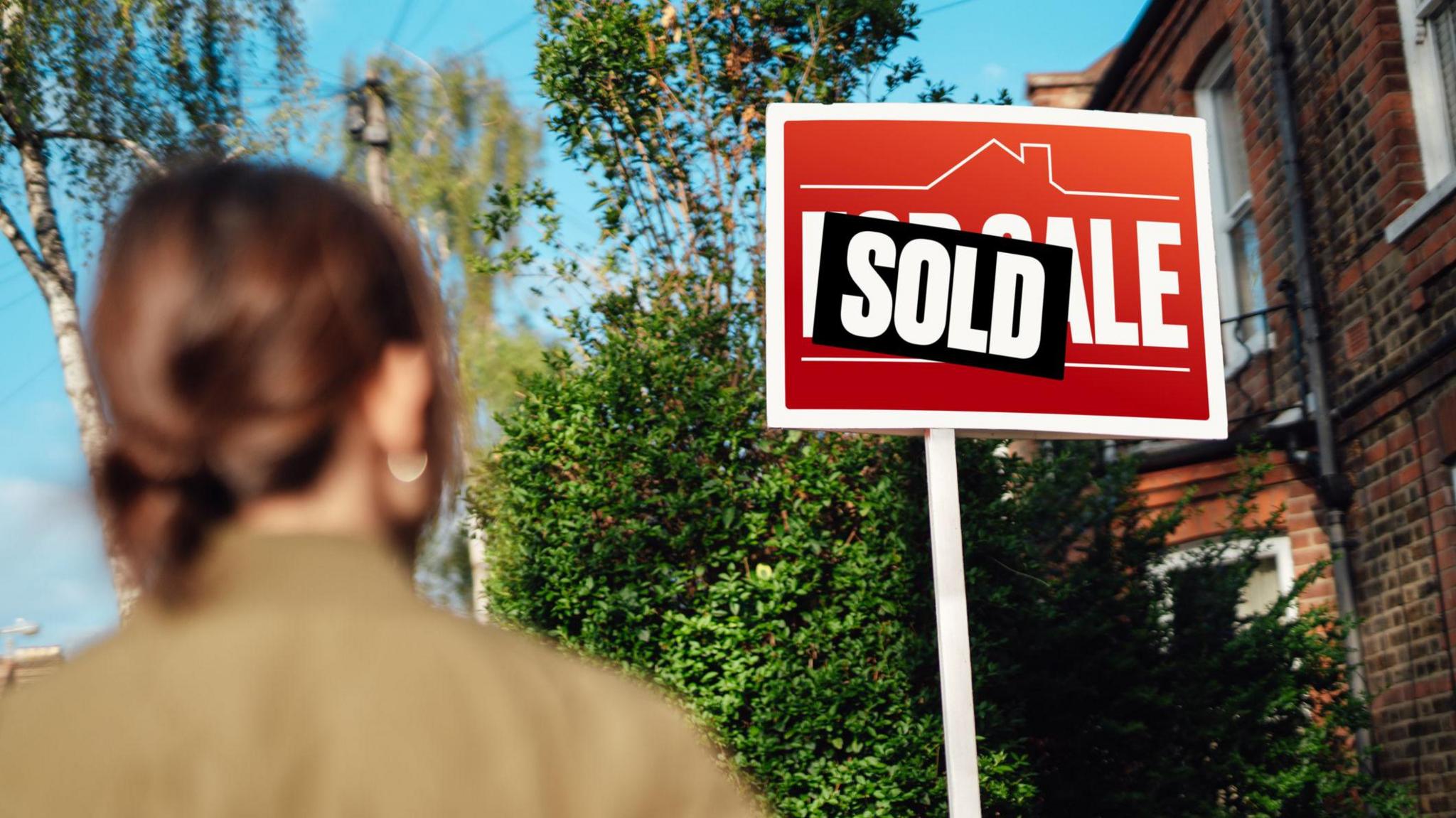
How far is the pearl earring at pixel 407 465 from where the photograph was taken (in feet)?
3.37

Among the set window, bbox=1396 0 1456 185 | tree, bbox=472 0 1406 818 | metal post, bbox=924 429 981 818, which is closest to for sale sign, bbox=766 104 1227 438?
metal post, bbox=924 429 981 818

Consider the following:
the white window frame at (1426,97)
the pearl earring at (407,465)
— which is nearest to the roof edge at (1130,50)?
the white window frame at (1426,97)

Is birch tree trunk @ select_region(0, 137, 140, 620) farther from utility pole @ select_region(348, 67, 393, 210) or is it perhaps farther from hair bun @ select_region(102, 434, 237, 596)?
hair bun @ select_region(102, 434, 237, 596)

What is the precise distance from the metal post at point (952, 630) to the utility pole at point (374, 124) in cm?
960

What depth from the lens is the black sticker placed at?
5121 mm

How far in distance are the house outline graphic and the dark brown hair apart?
4.52m

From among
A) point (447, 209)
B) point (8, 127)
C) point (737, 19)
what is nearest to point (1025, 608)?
point (737, 19)

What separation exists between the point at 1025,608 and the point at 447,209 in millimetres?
19060

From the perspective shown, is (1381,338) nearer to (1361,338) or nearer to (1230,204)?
(1361,338)

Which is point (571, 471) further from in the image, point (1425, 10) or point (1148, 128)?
point (1425, 10)

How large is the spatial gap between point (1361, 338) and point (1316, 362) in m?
0.41

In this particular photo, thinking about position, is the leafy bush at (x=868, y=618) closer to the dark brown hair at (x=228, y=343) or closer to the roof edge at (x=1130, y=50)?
the roof edge at (x=1130, y=50)

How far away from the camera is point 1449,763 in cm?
812

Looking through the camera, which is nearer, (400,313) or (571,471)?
(400,313)
